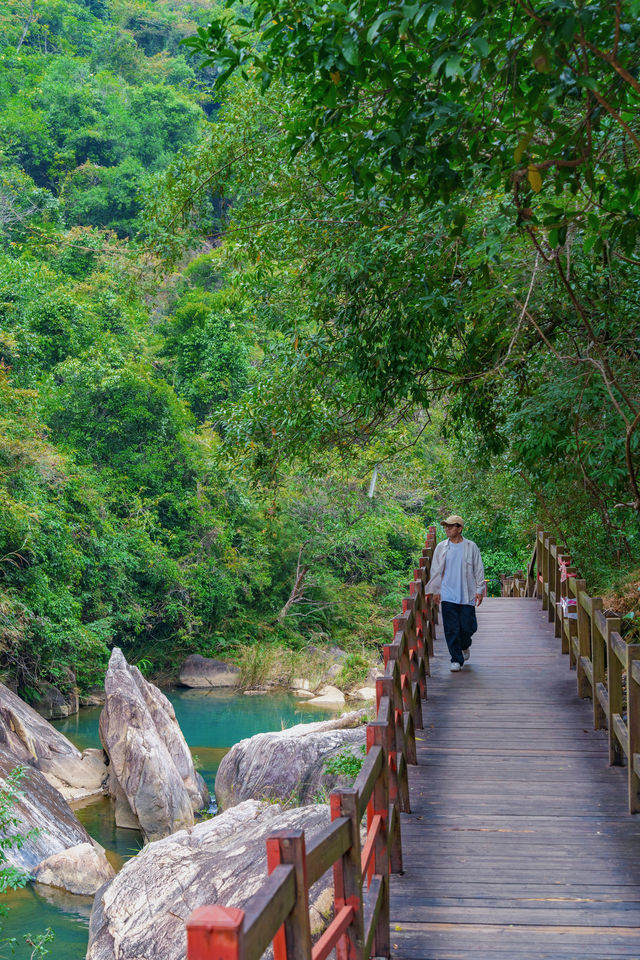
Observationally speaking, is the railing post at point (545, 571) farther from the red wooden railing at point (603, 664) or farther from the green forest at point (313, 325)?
the red wooden railing at point (603, 664)

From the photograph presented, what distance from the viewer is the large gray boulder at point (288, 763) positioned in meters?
10.3

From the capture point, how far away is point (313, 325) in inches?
556

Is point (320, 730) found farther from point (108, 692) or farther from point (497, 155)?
point (497, 155)

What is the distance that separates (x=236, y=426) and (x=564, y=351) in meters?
3.36

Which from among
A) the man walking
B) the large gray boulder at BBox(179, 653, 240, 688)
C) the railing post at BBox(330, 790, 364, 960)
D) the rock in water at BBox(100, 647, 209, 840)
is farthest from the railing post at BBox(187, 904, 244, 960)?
the large gray boulder at BBox(179, 653, 240, 688)

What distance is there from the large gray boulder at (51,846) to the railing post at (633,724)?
24.6ft

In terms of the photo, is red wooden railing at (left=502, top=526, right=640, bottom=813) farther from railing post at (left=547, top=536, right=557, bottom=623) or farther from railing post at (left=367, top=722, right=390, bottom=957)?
railing post at (left=367, top=722, right=390, bottom=957)

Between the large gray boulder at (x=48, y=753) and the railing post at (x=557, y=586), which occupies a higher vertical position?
the railing post at (x=557, y=586)

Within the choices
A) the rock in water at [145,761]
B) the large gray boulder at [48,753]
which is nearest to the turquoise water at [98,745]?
the rock in water at [145,761]

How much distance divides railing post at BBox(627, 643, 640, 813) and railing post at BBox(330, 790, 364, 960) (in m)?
2.75

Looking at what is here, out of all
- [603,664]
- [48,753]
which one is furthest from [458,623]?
[48,753]

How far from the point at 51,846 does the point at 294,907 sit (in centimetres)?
1048

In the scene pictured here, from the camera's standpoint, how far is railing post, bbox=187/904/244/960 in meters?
1.63

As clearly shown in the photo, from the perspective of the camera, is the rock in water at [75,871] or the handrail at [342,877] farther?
the rock in water at [75,871]
